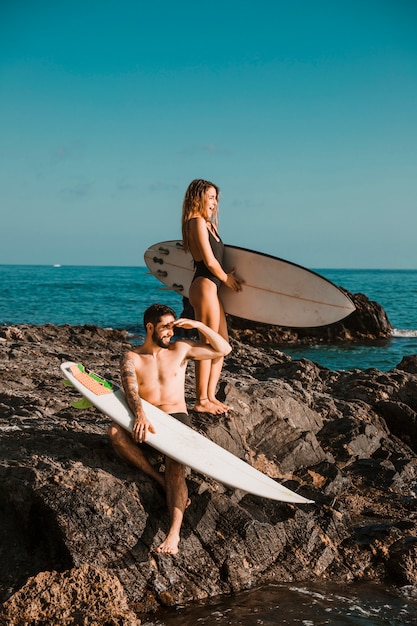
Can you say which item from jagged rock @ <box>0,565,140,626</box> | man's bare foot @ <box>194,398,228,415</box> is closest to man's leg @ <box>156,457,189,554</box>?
jagged rock @ <box>0,565,140,626</box>

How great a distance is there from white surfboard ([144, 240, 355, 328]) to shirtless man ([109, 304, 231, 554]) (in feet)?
5.84

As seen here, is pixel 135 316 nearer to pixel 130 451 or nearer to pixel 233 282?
pixel 233 282

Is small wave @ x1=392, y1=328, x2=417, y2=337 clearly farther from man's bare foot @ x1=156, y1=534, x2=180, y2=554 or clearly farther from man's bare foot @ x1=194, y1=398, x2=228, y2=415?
man's bare foot @ x1=156, y1=534, x2=180, y2=554

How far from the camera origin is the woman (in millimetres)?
6098

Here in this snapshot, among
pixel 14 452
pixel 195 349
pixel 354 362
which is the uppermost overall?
pixel 195 349

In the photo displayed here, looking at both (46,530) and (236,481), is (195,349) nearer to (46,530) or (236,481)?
(236,481)

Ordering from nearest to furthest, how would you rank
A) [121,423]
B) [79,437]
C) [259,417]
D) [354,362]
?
[121,423]
[79,437]
[259,417]
[354,362]

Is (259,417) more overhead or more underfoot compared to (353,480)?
more overhead

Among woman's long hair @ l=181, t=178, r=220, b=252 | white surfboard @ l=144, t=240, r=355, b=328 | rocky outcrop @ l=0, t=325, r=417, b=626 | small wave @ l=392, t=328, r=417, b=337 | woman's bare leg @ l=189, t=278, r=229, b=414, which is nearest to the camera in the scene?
rocky outcrop @ l=0, t=325, r=417, b=626

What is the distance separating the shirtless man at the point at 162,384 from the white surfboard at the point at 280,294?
1.78 metres

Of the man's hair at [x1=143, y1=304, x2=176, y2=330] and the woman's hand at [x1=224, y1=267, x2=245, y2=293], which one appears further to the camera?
the woman's hand at [x1=224, y1=267, x2=245, y2=293]

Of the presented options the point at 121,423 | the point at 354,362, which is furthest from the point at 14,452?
the point at 354,362

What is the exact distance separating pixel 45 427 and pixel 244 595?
215cm

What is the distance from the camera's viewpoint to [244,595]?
196 inches
